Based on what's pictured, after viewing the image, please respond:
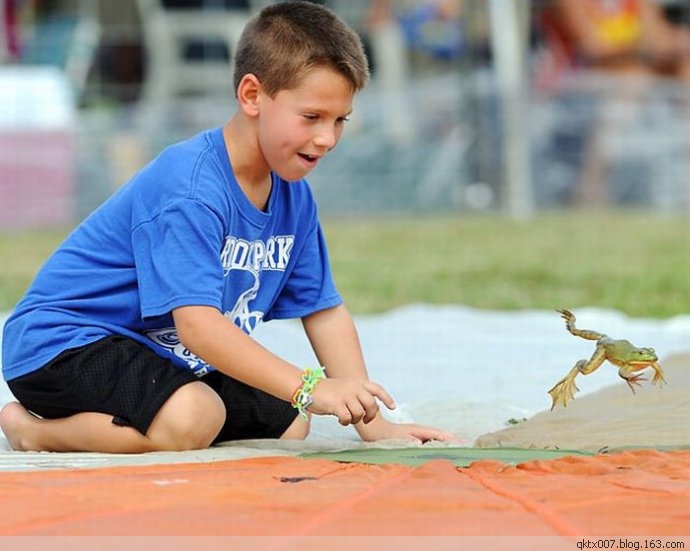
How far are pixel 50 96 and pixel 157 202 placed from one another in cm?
636

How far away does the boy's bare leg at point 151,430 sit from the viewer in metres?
2.23

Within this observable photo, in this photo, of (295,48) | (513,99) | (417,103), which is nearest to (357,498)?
(295,48)

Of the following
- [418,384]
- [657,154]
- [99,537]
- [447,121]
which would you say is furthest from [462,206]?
[99,537]

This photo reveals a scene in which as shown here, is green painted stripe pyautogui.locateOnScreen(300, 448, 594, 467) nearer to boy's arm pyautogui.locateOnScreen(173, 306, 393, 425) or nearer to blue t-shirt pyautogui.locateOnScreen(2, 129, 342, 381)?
boy's arm pyautogui.locateOnScreen(173, 306, 393, 425)

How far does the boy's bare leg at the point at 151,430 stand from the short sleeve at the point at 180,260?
0.51ft

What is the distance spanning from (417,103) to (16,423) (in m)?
6.59

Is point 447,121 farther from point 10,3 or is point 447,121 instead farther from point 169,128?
point 10,3

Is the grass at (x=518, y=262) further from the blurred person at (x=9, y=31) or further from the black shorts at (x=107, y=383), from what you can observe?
the blurred person at (x=9, y=31)

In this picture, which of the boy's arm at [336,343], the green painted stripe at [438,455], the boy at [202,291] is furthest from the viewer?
the boy's arm at [336,343]

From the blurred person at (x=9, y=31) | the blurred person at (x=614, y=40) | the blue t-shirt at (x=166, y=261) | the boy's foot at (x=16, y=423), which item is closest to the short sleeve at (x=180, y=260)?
the blue t-shirt at (x=166, y=261)

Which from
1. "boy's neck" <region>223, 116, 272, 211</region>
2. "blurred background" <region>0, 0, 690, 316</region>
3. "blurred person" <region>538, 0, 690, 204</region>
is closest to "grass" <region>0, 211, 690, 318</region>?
"blurred background" <region>0, 0, 690, 316</region>

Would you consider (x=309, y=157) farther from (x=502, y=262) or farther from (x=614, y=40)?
Answer: (x=614, y=40)

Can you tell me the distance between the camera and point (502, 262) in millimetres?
5891

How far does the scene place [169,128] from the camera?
858 centimetres
